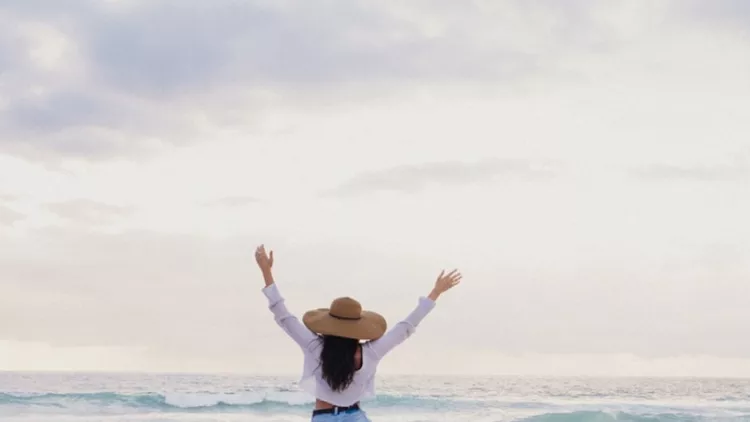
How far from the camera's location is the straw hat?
3844 mm

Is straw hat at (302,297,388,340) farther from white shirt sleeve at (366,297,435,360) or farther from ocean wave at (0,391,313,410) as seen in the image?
ocean wave at (0,391,313,410)

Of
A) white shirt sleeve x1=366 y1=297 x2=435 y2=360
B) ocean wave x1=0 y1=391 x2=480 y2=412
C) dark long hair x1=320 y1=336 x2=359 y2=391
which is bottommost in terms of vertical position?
ocean wave x1=0 y1=391 x2=480 y2=412

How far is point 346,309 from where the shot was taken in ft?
12.7

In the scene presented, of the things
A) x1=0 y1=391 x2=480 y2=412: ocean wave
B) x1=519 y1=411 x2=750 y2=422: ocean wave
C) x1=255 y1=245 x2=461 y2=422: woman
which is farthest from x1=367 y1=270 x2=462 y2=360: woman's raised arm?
x1=0 y1=391 x2=480 y2=412: ocean wave

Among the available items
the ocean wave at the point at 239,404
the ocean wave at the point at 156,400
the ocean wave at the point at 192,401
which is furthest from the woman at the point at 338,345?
the ocean wave at the point at 156,400

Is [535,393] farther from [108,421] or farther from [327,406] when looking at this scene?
[327,406]

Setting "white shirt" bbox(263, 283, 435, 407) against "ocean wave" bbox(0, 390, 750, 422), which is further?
"ocean wave" bbox(0, 390, 750, 422)

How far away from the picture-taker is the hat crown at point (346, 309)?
387 centimetres

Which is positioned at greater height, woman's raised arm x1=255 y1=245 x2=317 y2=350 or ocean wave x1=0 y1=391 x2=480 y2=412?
woman's raised arm x1=255 y1=245 x2=317 y2=350

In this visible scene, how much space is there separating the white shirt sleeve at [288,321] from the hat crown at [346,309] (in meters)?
0.15

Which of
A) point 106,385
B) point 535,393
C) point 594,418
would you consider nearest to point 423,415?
point 594,418

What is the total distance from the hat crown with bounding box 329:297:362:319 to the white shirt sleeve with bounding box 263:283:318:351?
15 centimetres

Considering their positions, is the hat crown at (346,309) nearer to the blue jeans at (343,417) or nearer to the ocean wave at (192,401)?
the blue jeans at (343,417)

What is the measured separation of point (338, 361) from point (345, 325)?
6.3 inches
